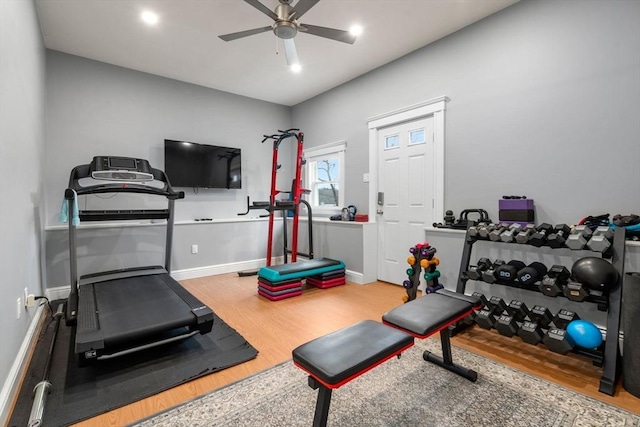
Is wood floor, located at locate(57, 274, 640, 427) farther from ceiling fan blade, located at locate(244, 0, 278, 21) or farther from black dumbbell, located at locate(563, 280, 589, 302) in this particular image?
ceiling fan blade, located at locate(244, 0, 278, 21)

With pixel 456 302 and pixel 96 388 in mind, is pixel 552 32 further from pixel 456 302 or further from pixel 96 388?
pixel 96 388

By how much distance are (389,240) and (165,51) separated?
3925 millimetres

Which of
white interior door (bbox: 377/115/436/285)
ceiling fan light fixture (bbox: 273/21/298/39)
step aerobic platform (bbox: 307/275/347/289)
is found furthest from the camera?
step aerobic platform (bbox: 307/275/347/289)

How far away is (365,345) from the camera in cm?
139

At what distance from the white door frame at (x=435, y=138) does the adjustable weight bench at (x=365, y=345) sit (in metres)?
1.98

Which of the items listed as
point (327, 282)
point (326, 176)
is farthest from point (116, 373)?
point (326, 176)

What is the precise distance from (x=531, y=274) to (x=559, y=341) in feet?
1.69

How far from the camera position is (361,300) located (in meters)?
3.65

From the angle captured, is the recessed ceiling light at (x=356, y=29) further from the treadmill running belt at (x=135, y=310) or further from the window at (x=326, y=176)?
the treadmill running belt at (x=135, y=310)

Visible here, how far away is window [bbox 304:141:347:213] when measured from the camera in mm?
5188

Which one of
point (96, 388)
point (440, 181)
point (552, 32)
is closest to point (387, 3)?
point (552, 32)

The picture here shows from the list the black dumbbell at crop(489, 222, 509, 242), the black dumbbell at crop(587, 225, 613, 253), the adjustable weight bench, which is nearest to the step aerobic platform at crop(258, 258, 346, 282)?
the adjustable weight bench

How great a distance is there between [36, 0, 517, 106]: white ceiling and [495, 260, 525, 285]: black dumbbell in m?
2.58

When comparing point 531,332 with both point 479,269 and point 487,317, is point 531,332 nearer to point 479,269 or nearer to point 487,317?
point 487,317
